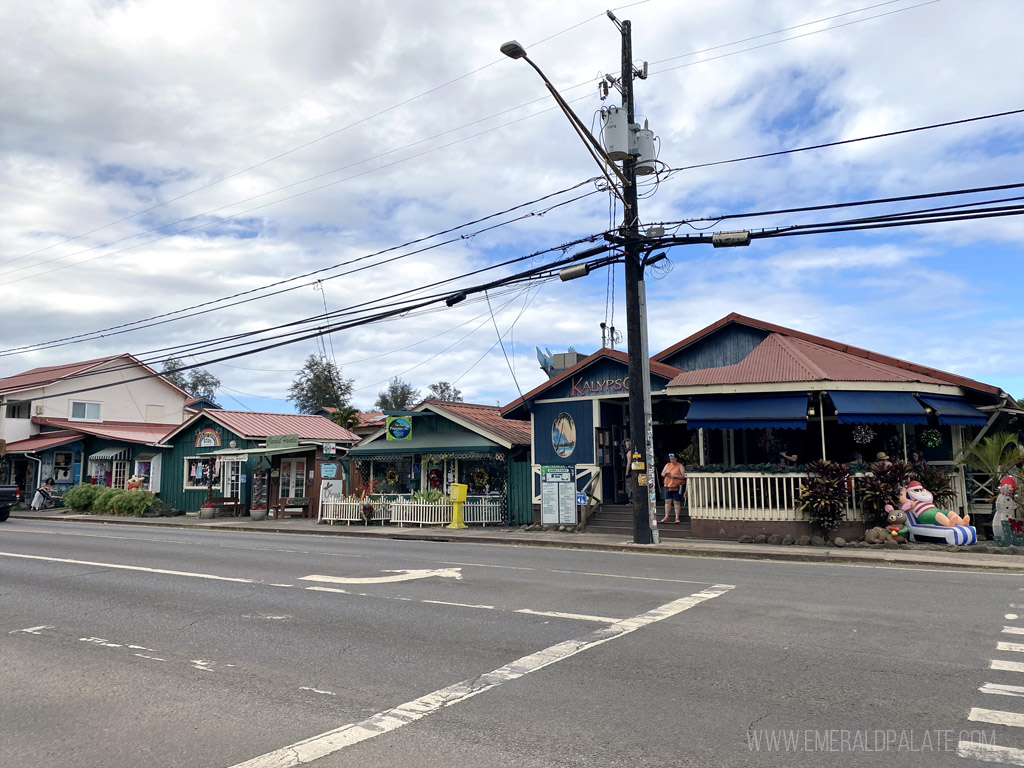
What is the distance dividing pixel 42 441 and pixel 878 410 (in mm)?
38153

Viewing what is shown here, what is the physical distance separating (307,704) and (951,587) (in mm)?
8930

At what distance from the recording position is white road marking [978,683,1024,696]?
5.70 metres

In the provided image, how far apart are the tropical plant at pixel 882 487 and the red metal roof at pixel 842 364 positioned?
6.36 ft

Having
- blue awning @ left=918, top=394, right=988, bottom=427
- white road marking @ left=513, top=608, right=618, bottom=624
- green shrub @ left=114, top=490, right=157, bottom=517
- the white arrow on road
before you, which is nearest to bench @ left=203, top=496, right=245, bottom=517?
green shrub @ left=114, top=490, right=157, bottom=517

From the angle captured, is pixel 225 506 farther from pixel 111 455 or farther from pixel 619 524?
pixel 619 524

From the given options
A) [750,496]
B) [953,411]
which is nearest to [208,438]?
[750,496]

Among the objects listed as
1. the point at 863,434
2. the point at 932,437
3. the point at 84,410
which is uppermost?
the point at 84,410

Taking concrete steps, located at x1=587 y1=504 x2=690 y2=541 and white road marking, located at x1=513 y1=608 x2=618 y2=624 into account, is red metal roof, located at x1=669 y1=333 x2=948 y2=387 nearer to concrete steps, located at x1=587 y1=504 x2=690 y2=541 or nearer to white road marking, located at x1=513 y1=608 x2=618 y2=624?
concrete steps, located at x1=587 y1=504 x2=690 y2=541

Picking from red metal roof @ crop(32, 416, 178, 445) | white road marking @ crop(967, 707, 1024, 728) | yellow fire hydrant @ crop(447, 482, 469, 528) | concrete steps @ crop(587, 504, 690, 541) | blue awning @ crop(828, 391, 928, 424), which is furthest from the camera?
red metal roof @ crop(32, 416, 178, 445)

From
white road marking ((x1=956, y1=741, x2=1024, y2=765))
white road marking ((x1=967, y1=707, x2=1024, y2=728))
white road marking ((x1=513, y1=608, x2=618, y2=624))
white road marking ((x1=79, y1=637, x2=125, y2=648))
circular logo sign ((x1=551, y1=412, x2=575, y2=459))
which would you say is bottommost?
white road marking ((x1=956, y1=741, x2=1024, y2=765))

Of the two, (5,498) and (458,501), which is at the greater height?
(5,498)

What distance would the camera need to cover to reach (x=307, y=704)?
5.70 meters

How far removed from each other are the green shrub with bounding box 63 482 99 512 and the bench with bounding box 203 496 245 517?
6574 millimetres

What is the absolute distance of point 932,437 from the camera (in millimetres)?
17875
